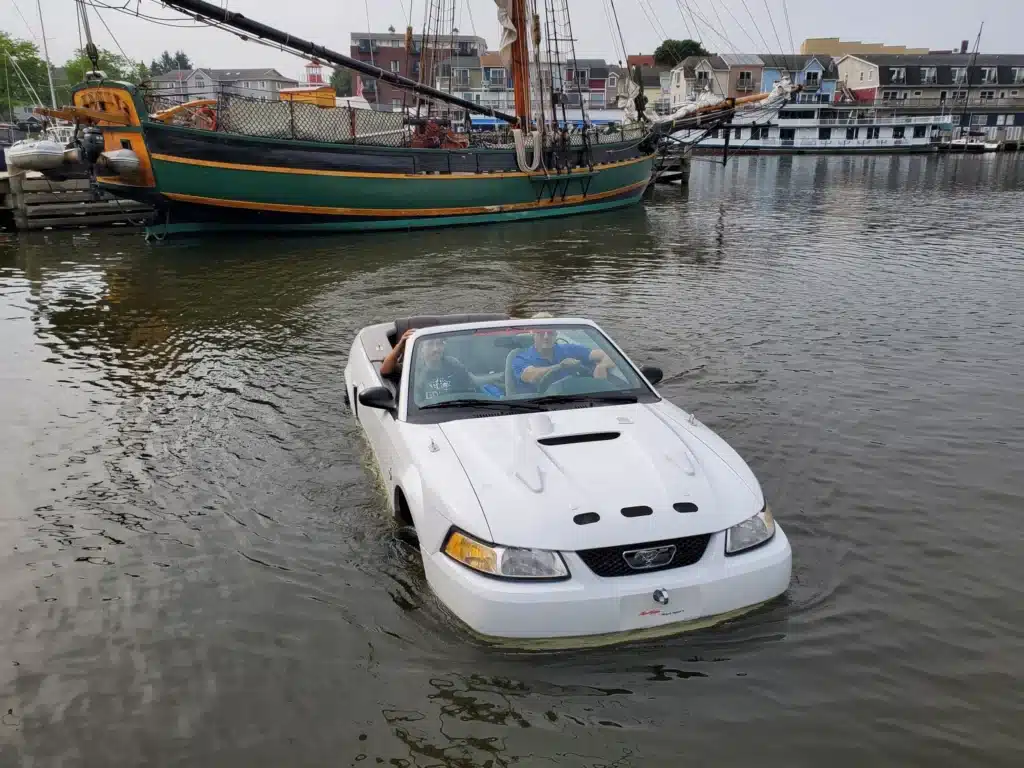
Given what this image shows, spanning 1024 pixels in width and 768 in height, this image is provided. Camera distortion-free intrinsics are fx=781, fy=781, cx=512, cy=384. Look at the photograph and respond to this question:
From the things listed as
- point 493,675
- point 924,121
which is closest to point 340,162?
point 493,675

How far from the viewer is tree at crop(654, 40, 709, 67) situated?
343ft

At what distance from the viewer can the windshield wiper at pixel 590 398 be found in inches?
203

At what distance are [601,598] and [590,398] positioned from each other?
1.80 meters

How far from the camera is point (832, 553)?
517 centimetres

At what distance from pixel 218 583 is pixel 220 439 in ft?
8.90

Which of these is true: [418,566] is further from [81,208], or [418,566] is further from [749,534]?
[81,208]

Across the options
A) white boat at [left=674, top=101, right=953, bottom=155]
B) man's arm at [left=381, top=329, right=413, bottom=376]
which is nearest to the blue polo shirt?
man's arm at [left=381, top=329, right=413, bottom=376]

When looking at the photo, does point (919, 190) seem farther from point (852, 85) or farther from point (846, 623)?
point (852, 85)

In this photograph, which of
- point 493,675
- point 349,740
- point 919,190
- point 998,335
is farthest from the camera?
point 919,190

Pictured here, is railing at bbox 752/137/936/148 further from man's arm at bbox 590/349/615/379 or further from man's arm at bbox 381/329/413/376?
man's arm at bbox 381/329/413/376

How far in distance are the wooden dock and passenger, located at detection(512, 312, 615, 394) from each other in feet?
70.6

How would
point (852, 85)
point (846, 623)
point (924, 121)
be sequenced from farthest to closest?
1. point (852, 85)
2. point (924, 121)
3. point (846, 623)

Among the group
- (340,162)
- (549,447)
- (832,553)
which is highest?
(340,162)

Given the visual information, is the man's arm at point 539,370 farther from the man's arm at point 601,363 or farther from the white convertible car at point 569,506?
the man's arm at point 601,363
